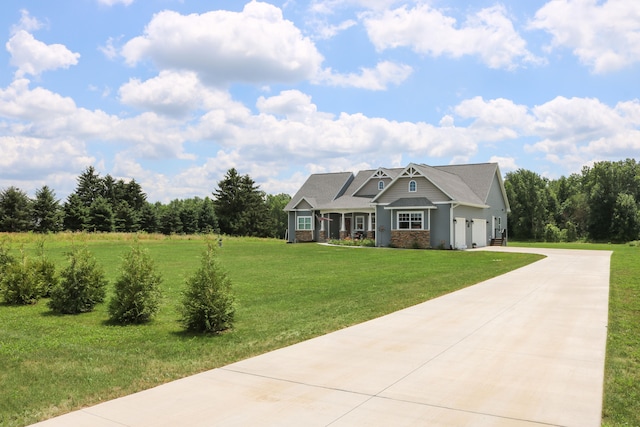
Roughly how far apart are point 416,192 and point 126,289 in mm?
24892

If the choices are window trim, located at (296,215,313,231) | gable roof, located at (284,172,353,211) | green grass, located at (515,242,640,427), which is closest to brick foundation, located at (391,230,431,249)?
gable roof, located at (284,172,353,211)

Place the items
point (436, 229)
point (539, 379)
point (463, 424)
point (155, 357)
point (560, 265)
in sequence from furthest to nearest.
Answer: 1. point (436, 229)
2. point (560, 265)
3. point (155, 357)
4. point (539, 379)
5. point (463, 424)

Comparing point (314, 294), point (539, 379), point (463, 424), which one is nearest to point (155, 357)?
point (463, 424)

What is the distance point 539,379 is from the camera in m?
5.20

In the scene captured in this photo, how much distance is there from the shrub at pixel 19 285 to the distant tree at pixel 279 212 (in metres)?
68.6

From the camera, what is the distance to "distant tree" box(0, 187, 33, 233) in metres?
48.4

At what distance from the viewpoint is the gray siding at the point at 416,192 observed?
30.3m

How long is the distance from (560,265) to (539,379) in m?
14.6

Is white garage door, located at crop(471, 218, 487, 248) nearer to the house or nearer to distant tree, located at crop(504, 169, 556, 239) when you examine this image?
the house

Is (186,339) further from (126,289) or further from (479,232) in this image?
(479,232)

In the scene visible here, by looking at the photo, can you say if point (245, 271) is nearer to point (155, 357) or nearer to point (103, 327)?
point (103, 327)

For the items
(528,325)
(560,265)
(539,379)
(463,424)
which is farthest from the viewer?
(560,265)

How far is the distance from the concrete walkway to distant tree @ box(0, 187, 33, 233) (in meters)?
51.2

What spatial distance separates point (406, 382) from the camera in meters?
5.05
